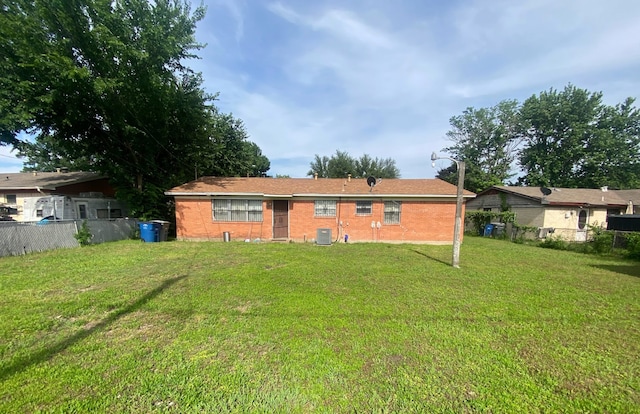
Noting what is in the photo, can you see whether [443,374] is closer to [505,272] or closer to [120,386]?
[120,386]

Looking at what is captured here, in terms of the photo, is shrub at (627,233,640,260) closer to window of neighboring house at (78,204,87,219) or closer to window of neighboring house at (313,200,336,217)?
window of neighboring house at (313,200,336,217)

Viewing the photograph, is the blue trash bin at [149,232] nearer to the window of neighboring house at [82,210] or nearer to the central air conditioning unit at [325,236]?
the window of neighboring house at [82,210]

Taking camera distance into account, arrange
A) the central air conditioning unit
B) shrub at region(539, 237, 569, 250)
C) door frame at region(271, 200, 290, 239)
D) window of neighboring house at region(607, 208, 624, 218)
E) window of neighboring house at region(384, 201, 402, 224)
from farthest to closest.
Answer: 1. window of neighboring house at region(607, 208, 624, 218)
2. door frame at region(271, 200, 290, 239)
3. window of neighboring house at region(384, 201, 402, 224)
4. shrub at region(539, 237, 569, 250)
5. the central air conditioning unit

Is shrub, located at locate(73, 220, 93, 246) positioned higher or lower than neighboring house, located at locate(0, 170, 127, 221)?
lower

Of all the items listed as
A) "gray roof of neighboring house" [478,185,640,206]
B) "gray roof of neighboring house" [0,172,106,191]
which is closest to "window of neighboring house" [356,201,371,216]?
"gray roof of neighboring house" [478,185,640,206]

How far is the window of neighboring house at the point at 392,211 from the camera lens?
12.2 metres

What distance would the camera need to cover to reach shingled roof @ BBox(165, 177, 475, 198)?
11859mm

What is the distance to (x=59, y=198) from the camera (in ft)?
41.2

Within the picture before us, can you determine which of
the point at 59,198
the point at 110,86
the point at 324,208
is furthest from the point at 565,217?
the point at 59,198

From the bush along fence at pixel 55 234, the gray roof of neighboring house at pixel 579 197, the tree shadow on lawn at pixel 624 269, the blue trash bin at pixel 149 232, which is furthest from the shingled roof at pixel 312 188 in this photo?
the gray roof of neighboring house at pixel 579 197

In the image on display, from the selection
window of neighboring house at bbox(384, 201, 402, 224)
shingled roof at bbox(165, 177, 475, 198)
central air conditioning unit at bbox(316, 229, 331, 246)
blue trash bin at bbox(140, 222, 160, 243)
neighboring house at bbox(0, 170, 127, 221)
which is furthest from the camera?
neighboring house at bbox(0, 170, 127, 221)

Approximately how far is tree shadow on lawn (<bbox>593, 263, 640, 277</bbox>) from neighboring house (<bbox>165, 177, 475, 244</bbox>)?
195 inches

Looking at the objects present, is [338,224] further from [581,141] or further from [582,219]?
[581,141]

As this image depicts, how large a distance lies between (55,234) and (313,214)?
9.84m
